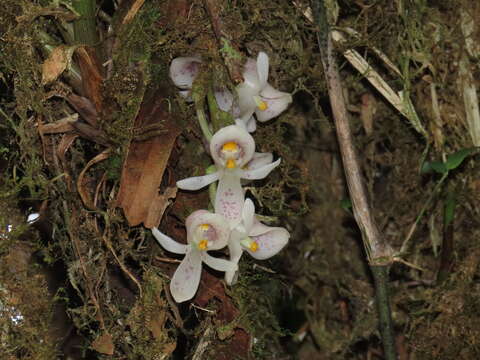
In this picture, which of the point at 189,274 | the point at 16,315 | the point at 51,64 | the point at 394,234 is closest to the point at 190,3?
the point at 51,64

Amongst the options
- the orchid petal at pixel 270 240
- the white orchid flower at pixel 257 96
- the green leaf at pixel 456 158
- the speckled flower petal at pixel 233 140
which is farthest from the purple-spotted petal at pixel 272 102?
the green leaf at pixel 456 158

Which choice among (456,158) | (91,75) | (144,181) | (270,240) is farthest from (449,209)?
(91,75)

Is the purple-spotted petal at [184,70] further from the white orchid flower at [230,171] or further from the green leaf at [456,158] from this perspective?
the green leaf at [456,158]

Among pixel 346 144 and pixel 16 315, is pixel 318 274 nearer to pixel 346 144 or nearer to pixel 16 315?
pixel 346 144

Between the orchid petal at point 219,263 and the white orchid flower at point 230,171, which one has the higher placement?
the white orchid flower at point 230,171

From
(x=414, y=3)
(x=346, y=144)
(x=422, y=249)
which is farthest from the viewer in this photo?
(x=422, y=249)

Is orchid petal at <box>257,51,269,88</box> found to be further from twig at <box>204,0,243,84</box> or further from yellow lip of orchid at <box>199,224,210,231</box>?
yellow lip of orchid at <box>199,224,210,231</box>
